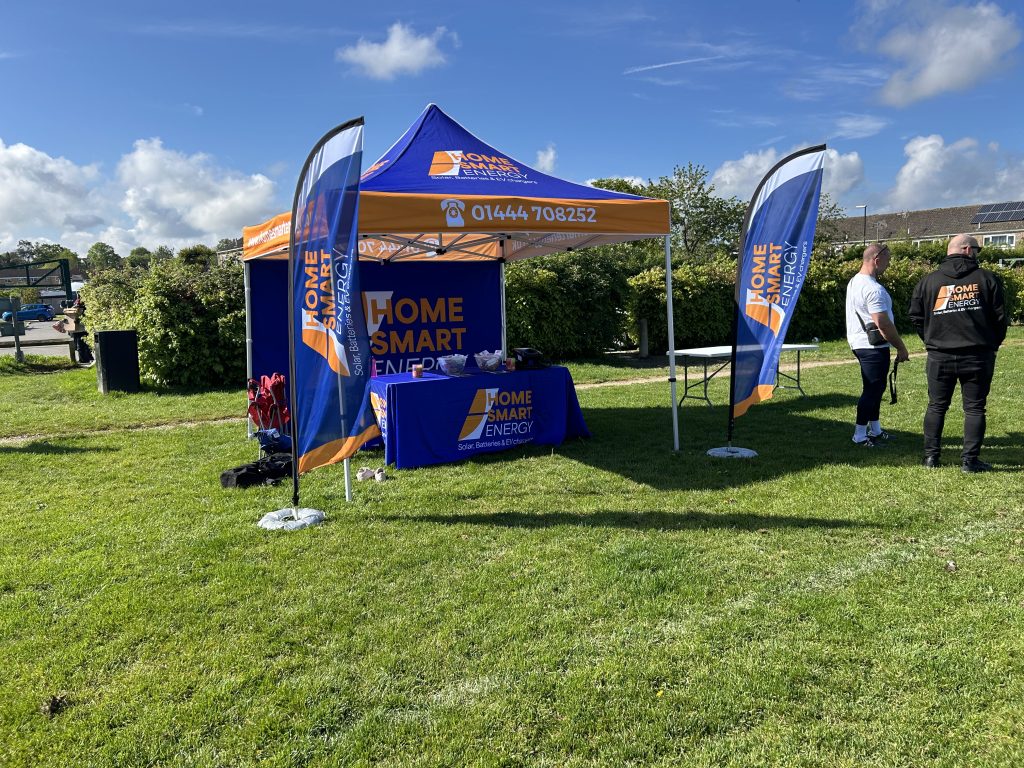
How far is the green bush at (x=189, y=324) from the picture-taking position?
1062cm

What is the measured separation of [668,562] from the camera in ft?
12.8

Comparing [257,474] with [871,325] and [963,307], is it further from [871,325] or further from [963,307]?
[963,307]

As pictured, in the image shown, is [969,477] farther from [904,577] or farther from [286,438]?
[286,438]

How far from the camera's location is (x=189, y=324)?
10766 millimetres

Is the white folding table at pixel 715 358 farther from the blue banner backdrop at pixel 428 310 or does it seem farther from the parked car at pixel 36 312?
the parked car at pixel 36 312

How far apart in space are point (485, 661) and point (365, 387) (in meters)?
2.35

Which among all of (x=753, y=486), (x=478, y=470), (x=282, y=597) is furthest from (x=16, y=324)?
(x=753, y=486)

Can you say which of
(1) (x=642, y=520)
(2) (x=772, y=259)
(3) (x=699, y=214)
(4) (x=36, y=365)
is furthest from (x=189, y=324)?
(3) (x=699, y=214)

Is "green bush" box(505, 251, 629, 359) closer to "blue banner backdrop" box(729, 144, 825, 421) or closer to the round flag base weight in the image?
the round flag base weight

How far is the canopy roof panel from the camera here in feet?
16.7

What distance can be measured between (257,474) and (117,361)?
20.7 feet

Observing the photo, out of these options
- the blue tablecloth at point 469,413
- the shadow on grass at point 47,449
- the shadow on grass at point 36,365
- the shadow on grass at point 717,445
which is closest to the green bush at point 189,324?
the shadow on grass at point 36,365

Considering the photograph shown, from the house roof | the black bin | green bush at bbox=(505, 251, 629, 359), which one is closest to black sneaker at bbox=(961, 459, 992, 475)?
green bush at bbox=(505, 251, 629, 359)

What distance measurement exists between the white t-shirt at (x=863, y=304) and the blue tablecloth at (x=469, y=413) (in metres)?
2.76
